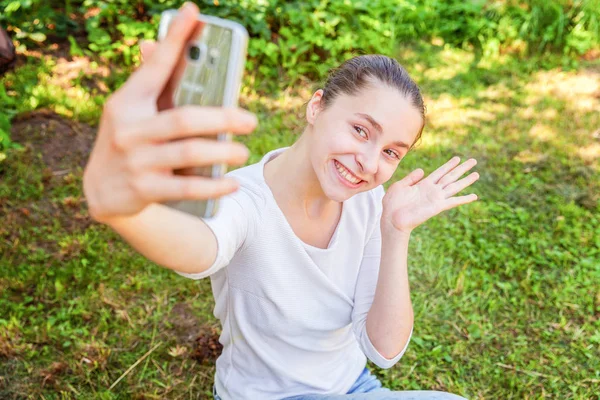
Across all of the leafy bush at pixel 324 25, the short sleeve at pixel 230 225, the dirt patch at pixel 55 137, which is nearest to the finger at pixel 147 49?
the short sleeve at pixel 230 225

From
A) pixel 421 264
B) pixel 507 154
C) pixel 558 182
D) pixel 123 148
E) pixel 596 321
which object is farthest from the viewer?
pixel 507 154

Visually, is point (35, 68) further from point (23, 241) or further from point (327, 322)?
point (327, 322)

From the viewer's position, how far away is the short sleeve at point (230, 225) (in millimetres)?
1191

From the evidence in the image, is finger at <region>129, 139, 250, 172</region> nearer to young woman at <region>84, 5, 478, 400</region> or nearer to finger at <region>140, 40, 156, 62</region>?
finger at <region>140, 40, 156, 62</region>

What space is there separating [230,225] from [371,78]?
61cm

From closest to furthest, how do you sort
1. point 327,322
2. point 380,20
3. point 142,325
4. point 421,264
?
point 327,322, point 142,325, point 421,264, point 380,20

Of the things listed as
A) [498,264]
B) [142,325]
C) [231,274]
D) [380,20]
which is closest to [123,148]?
[231,274]

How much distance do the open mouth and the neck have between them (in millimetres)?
120

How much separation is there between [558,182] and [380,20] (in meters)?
2.27

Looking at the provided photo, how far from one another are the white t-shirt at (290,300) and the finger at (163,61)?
81 centimetres

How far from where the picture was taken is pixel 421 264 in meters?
3.25

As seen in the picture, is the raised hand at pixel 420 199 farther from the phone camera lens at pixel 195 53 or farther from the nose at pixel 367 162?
the phone camera lens at pixel 195 53

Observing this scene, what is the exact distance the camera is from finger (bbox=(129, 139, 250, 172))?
69 centimetres

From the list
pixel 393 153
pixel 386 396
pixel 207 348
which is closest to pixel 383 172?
pixel 393 153
